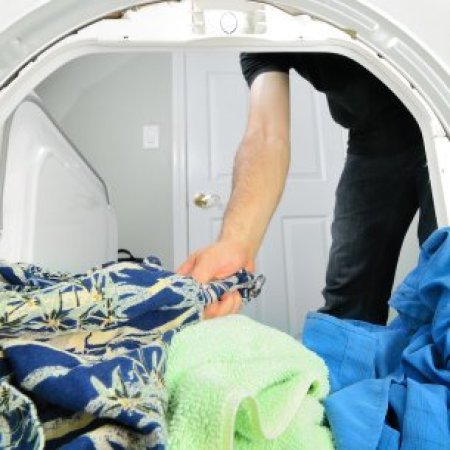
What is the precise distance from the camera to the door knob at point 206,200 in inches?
65.0

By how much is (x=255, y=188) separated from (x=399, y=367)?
0.42 m

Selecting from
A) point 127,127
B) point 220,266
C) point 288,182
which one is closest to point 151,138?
point 127,127

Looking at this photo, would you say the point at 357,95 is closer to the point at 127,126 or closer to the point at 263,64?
the point at 263,64

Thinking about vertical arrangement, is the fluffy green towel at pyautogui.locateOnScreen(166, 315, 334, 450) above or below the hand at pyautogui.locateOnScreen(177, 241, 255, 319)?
below

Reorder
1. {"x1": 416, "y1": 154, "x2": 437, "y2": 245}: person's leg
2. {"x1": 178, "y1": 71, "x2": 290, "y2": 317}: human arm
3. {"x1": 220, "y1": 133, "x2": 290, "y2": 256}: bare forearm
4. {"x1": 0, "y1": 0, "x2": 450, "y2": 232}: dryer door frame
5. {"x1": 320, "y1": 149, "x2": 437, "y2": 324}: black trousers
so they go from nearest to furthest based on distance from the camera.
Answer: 1. {"x1": 0, "y1": 0, "x2": 450, "y2": 232}: dryer door frame
2. {"x1": 178, "y1": 71, "x2": 290, "y2": 317}: human arm
3. {"x1": 220, "y1": 133, "x2": 290, "y2": 256}: bare forearm
4. {"x1": 416, "y1": 154, "x2": 437, "y2": 245}: person's leg
5. {"x1": 320, "y1": 149, "x2": 437, "y2": 324}: black trousers

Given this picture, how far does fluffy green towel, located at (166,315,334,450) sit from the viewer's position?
260 millimetres

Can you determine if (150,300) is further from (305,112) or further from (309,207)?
(305,112)

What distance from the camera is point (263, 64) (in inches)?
34.2

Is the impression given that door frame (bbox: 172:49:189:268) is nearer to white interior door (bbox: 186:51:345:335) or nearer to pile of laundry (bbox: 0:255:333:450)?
white interior door (bbox: 186:51:345:335)

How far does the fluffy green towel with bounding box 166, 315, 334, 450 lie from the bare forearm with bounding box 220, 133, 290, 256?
0.96ft

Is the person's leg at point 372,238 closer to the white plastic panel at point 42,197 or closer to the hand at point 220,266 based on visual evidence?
the hand at point 220,266

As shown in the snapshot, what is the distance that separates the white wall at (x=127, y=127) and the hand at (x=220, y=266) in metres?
1.08

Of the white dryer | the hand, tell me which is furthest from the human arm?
the white dryer

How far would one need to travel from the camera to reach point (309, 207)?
5.58 ft
